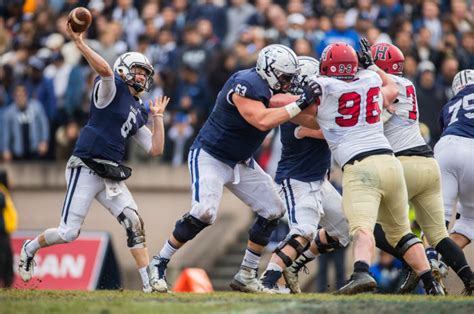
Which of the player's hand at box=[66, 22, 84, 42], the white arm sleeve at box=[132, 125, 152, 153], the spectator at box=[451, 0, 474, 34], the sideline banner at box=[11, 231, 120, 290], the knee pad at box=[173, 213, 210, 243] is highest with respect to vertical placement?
the player's hand at box=[66, 22, 84, 42]

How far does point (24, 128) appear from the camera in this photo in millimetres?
20484

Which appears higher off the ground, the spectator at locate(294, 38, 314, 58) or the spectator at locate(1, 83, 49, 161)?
the spectator at locate(294, 38, 314, 58)

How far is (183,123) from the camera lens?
1942 cm

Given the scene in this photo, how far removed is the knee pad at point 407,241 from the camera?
38.8 feet

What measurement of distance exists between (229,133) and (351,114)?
4.54 feet

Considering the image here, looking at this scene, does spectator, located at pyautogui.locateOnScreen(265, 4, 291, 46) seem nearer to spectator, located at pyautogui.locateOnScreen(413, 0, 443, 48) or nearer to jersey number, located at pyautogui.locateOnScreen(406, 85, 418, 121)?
spectator, located at pyautogui.locateOnScreen(413, 0, 443, 48)

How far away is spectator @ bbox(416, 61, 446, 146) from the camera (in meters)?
18.3

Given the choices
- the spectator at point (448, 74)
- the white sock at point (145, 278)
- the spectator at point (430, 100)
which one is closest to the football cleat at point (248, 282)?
the white sock at point (145, 278)

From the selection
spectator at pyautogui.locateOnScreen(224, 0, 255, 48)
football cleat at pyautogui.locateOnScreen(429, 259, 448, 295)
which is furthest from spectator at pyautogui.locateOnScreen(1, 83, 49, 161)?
football cleat at pyautogui.locateOnScreen(429, 259, 448, 295)

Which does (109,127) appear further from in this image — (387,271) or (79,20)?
(387,271)

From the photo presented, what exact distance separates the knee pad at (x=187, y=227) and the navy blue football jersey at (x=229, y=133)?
644 mm

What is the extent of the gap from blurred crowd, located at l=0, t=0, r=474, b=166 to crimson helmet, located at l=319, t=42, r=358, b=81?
21.2 feet

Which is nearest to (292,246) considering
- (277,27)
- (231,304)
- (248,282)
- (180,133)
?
(248,282)

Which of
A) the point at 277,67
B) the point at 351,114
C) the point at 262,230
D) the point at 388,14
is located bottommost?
the point at 262,230
